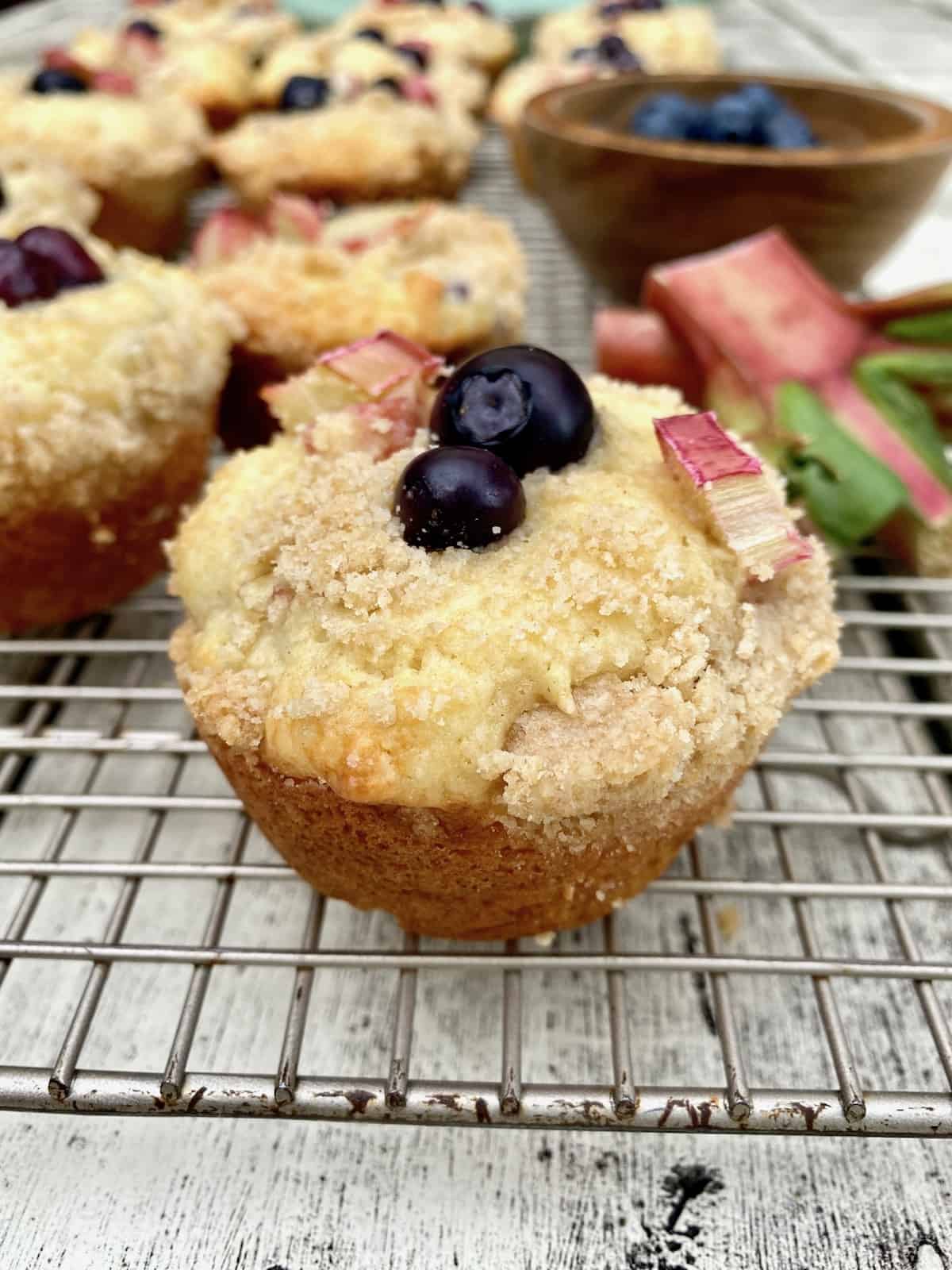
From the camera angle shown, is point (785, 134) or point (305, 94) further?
point (305, 94)

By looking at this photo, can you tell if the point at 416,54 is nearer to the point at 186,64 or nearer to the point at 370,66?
the point at 370,66

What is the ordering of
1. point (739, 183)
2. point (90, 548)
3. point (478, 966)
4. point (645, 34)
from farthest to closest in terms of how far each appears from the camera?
point (645, 34), point (739, 183), point (90, 548), point (478, 966)

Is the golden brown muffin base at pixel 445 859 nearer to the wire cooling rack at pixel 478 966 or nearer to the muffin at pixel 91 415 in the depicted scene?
the wire cooling rack at pixel 478 966

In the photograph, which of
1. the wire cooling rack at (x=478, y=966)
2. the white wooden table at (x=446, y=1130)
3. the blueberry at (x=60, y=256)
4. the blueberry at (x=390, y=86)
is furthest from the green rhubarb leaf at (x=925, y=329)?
the blueberry at (x=390, y=86)

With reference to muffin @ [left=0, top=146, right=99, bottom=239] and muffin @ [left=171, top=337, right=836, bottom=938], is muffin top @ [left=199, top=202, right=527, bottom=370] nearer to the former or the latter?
muffin @ [left=0, top=146, right=99, bottom=239]

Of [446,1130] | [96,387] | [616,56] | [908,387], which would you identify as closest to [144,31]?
[616,56]

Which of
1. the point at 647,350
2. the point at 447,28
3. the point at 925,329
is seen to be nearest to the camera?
the point at 925,329

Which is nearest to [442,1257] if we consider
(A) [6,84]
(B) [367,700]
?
(B) [367,700]

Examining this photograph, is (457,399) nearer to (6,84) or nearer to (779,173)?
(779,173)
